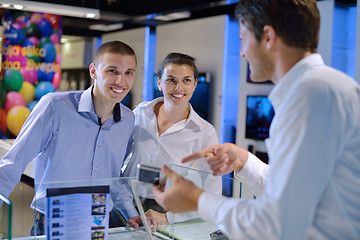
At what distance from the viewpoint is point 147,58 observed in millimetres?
7965

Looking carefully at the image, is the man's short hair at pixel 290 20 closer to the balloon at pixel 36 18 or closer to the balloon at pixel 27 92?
the balloon at pixel 27 92

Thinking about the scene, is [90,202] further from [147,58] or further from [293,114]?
[147,58]

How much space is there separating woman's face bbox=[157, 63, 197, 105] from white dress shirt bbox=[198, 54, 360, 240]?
166 centimetres

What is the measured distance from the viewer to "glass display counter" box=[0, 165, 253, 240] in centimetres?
146

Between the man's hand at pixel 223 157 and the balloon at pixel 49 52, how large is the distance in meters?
5.11

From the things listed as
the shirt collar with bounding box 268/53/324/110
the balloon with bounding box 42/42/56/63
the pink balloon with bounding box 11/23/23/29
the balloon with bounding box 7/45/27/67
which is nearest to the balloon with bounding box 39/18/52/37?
the balloon with bounding box 42/42/56/63

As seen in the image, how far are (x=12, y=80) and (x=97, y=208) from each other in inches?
191

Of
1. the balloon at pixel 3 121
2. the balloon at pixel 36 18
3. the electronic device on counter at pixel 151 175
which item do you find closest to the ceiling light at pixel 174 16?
the balloon at pixel 36 18

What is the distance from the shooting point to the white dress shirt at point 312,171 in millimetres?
1012

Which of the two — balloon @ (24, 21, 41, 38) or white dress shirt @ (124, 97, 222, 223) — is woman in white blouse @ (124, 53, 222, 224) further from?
balloon @ (24, 21, 41, 38)

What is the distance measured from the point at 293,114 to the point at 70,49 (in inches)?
353

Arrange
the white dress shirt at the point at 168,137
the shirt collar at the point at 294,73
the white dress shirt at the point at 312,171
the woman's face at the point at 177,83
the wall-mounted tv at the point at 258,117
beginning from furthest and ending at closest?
the wall-mounted tv at the point at 258,117 → the woman's face at the point at 177,83 → the white dress shirt at the point at 168,137 → the shirt collar at the point at 294,73 → the white dress shirt at the point at 312,171

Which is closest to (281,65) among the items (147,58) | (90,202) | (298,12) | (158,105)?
(298,12)

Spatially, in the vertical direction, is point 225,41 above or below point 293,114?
above
